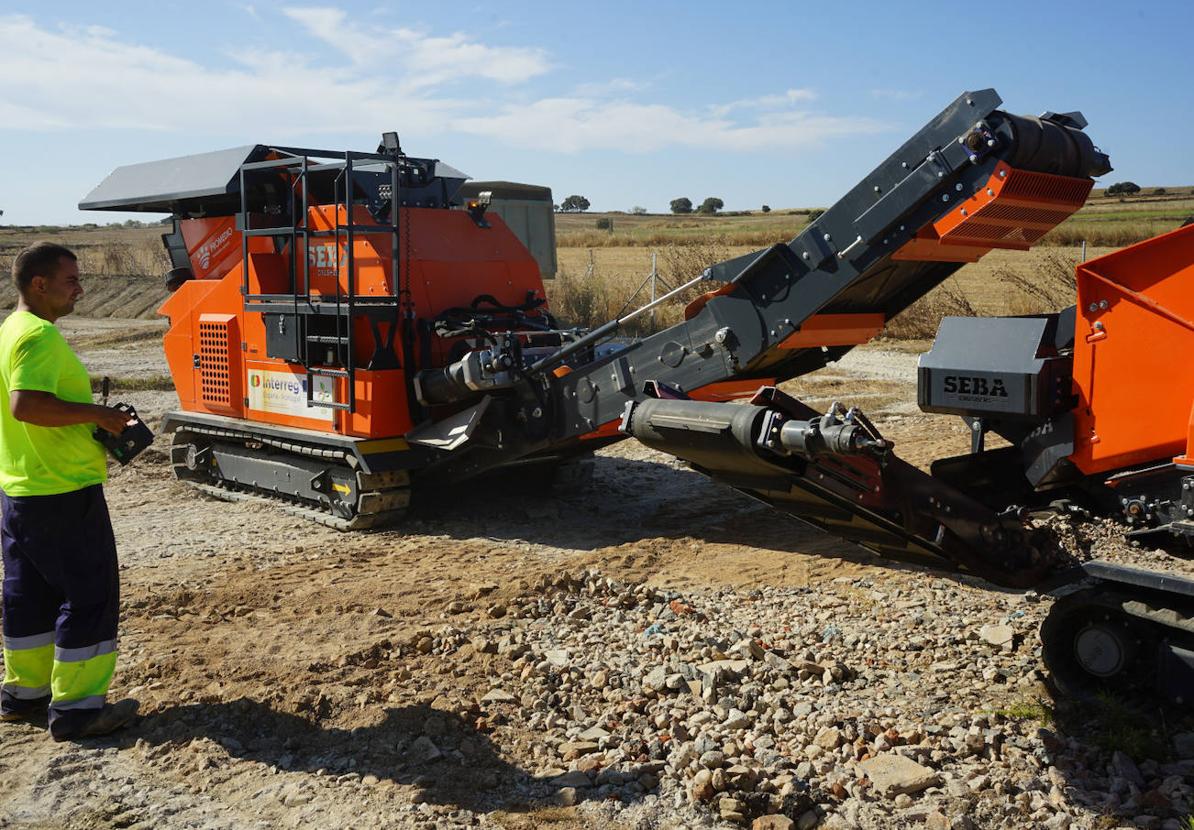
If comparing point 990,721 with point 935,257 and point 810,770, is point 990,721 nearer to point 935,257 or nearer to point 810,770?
point 810,770

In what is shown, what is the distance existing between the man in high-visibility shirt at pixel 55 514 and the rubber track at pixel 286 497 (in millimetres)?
3769

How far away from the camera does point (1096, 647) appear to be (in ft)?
14.9

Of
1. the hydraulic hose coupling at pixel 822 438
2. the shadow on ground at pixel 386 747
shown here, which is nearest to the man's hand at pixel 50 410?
the shadow on ground at pixel 386 747

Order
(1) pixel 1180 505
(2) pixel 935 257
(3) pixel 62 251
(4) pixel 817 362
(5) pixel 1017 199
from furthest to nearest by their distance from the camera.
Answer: (4) pixel 817 362, (2) pixel 935 257, (5) pixel 1017 199, (3) pixel 62 251, (1) pixel 1180 505

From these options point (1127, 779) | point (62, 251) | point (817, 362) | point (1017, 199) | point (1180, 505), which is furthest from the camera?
point (817, 362)

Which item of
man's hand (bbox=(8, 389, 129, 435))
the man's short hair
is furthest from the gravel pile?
the man's short hair

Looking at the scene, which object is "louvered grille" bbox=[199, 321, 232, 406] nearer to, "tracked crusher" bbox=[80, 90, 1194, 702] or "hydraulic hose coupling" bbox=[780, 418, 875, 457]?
"tracked crusher" bbox=[80, 90, 1194, 702]

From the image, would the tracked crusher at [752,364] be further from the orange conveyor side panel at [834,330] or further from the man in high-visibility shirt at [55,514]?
the man in high-visibility shirt at [55,514]

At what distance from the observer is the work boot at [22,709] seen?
16.1 feet

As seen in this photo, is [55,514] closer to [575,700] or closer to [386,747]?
[386,747]

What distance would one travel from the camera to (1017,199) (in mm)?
5328

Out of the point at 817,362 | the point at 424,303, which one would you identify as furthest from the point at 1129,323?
the point at 424,303

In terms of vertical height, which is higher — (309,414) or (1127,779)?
(309,414)

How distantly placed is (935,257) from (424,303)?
13.6ft
